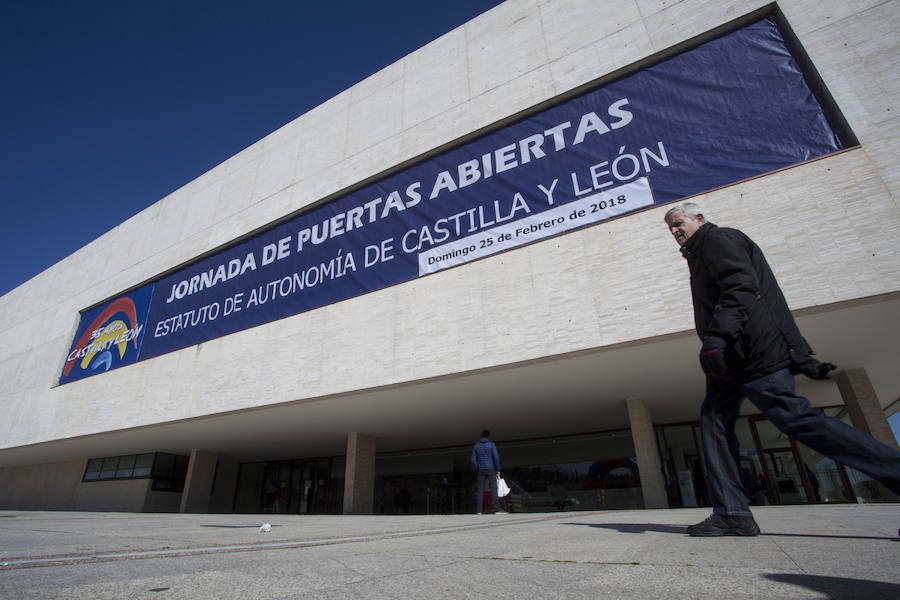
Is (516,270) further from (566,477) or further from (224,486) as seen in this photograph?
(224,486)

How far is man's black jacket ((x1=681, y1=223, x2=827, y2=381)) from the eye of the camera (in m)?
2.37

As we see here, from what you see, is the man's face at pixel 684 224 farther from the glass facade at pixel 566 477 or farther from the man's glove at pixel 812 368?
the glass facade at pixel 566 477

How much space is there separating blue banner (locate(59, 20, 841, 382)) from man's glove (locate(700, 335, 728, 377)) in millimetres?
6120

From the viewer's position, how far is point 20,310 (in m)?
21.8

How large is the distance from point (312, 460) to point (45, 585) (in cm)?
1846

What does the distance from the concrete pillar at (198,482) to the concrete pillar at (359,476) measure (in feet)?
23.7

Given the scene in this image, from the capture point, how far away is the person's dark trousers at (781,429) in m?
2.05

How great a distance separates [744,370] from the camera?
242cm

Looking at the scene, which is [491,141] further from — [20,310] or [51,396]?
[20,310]

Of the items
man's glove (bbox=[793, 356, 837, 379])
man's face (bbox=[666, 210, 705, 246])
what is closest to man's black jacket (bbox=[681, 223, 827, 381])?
man's glove (bbox=[793, 356, 837, 379])

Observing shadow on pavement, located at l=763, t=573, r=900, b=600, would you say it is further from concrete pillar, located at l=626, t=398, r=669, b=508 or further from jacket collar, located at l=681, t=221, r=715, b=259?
concrete pillar, located at l=626, t=398, r=669, b=508

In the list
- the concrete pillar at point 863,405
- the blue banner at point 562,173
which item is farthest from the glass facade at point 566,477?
the blue banner at point 562,173

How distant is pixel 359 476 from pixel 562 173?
32.3 ft

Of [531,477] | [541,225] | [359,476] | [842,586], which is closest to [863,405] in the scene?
[541,225]
